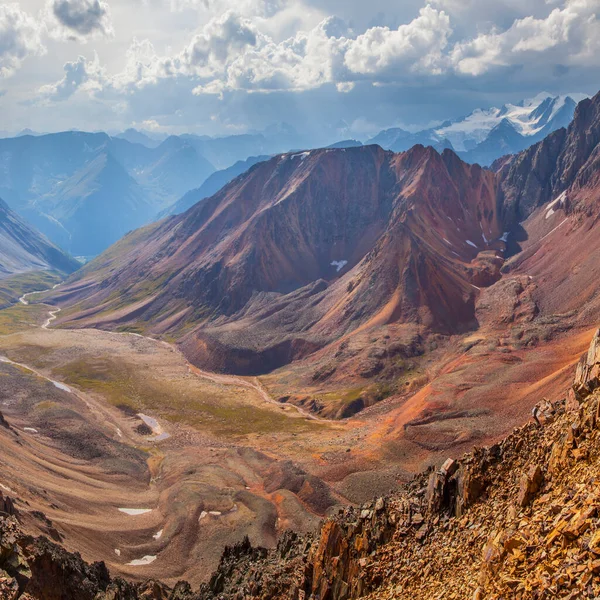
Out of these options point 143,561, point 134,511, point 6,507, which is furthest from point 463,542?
point 134,511

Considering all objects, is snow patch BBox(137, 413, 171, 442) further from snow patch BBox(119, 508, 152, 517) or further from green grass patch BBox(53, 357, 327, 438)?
snow patch BBox(119, 508, 152, 517)

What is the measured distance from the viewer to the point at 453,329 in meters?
165

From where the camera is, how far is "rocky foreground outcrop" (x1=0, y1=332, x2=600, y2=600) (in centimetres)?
2097

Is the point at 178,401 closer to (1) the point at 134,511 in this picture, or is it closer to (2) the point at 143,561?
(1) the point at 134,511

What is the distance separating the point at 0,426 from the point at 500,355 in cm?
11057

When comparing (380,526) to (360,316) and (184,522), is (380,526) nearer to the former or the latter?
(184,522)

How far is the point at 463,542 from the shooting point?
30.1m

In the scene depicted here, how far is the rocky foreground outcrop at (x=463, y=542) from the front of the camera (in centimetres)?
2097

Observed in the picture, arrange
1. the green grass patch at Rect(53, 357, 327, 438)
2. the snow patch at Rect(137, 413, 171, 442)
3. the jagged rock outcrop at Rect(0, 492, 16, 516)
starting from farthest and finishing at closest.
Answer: the green grass patch at Rect(53, 357, 327, 438), the snow patch at Rect(137, 413, 171, 442), the jagged rock outcrop at Rect(0, 492, 16, 516)

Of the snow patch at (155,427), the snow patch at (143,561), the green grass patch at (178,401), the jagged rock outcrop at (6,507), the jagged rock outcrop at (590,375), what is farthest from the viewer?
the green grass patch at (178,401)

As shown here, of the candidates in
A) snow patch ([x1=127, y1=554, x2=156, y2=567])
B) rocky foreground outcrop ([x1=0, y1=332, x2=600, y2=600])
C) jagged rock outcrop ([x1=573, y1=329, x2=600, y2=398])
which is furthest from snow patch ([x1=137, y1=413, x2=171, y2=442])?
jagged rock outcrop ([x1=573, y1=329, x2=600, y2=398])

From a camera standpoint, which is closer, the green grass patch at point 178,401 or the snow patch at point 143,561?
the snow patch at point 143,561

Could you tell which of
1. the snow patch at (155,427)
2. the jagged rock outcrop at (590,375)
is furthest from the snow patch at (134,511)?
the jagged rock outcrop at (590,375)

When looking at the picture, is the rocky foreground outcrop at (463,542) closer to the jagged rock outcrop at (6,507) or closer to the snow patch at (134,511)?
the jagged rock outcrop at (6,507)
